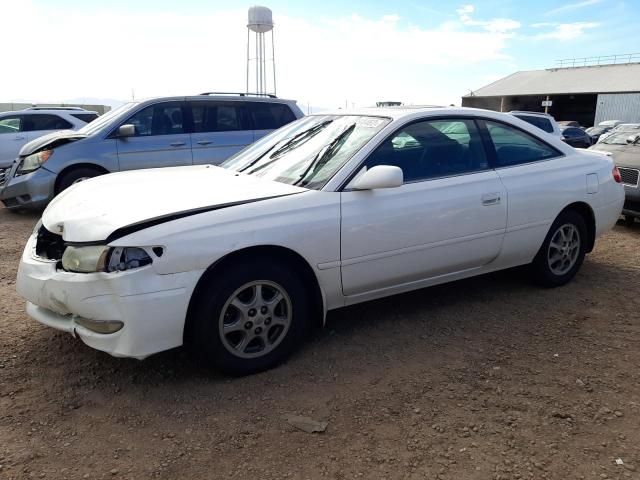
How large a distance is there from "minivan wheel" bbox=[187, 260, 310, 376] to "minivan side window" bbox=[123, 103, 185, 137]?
5470mm

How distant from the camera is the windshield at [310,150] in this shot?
Result: 3520mm

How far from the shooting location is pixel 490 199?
389 cm

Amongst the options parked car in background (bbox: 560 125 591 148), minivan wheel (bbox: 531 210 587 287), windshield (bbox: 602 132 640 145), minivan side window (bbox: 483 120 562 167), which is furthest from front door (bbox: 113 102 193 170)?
parked car in background (bbox: 560 125 591 148)

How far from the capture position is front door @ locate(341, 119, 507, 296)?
338 cm

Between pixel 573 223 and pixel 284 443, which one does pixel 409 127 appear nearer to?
pixel 573 223

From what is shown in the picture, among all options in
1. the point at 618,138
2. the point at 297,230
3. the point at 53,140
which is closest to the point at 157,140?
the point at 53,140

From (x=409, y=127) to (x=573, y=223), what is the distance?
1862 mm

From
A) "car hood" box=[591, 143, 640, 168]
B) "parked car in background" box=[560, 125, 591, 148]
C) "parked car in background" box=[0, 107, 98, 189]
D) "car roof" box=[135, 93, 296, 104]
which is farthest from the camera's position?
"parked car in background" box=[560, 125, 591, 148]

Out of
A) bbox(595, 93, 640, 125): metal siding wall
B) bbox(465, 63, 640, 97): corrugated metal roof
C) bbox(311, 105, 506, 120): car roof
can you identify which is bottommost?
bbox(311, 105, 506, 120): car roof

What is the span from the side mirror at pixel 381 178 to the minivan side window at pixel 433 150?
8.4 inches

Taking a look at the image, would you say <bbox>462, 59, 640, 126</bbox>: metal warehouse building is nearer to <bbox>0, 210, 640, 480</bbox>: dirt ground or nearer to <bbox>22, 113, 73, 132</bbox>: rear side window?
<bbox>22, 113, 73, 132</bbox>: rear side window

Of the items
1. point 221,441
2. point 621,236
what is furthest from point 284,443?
point 621,236

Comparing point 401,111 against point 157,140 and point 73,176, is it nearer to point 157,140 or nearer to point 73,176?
point 157,140

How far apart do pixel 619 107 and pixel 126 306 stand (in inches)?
1891
